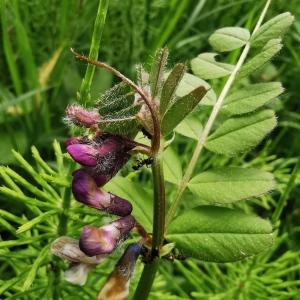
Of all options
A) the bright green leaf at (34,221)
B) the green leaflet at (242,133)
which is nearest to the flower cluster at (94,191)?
the bright green leaf at (34,221)

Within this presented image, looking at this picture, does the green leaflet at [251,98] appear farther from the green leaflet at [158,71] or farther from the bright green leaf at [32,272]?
the bright green leaf at [32,272]

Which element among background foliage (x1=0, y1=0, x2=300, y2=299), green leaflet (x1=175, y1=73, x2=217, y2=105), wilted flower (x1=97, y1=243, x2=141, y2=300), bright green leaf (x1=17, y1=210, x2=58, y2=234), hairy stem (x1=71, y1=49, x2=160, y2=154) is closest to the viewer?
hairy stem (x1=71, y1=49, x2=160, y2=154)

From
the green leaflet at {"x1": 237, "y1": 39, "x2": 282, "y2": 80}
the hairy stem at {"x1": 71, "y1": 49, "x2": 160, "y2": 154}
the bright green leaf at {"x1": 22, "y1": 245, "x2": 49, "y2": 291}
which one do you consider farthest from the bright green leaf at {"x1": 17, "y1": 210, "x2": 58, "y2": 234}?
the green leaflet at {"x1": 237, "y1": 39, "x2": 282, "y2": 80}

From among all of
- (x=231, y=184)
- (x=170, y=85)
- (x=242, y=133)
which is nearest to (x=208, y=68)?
(x=242, y=133)

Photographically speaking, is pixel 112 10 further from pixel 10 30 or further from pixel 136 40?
pixel 10 30

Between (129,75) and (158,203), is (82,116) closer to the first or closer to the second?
(158,203)

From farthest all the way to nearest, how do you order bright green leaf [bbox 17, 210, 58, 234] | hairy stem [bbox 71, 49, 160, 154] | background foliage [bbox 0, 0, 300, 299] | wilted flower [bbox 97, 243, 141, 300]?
background foliage [bbox 0, 0, 300, 299] < bright green leaf [bbox 17, 210, 58, 234] < wilted flower [bbox 97, 243, 141, 300] < hairy stem [bbox 71, 49, 160, 154]

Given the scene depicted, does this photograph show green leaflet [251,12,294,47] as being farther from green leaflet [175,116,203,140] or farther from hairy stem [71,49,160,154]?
hairy stem [71,49,160,154]
